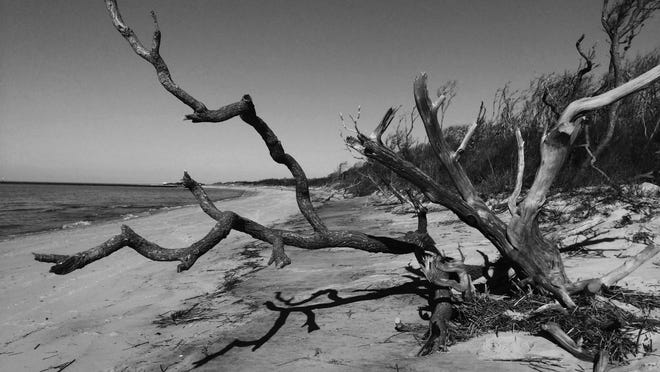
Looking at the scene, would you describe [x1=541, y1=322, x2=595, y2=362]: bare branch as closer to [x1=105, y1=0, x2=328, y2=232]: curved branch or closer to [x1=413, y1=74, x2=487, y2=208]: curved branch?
[x1=413, y1=74, x2=487, y2=208]: curved branch

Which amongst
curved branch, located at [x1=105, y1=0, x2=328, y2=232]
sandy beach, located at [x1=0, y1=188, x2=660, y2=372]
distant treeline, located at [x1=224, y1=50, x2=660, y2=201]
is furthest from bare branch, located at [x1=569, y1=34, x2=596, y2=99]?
curved branch, located at [x1=105, y1=0, x2=328, y2=232]

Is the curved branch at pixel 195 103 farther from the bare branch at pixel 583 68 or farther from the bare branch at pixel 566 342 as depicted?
the bare branch at pixel 583 68

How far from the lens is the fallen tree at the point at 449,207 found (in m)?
2.76

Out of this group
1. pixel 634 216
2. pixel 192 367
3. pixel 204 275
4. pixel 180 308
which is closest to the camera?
pixel 192 367

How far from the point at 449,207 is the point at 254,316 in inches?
101

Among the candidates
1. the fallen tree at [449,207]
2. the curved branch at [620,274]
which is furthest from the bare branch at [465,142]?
the curved branch at [620,274]

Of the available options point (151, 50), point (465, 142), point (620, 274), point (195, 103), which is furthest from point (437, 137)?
point (151, 50)

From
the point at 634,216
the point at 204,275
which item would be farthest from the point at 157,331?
the point at 634,216

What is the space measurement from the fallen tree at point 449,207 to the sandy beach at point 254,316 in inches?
22.0

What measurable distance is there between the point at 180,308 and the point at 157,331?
73 cm

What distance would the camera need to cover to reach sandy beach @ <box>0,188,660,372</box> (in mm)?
2762

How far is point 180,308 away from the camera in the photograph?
4.56m

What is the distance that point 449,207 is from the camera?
3.27m

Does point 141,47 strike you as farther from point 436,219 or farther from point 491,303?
point 436,219
